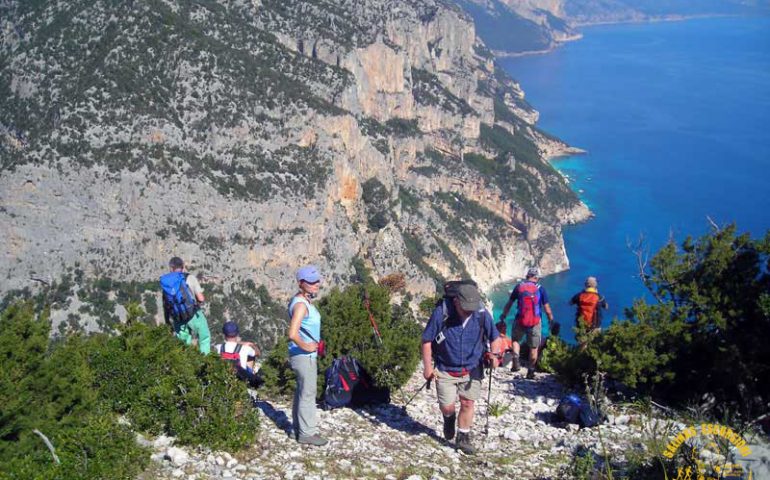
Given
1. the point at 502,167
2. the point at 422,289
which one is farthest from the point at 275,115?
the point at 502,167

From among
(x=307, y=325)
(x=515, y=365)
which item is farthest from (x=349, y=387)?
(x=515, y=365)

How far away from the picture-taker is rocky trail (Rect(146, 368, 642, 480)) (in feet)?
19.2

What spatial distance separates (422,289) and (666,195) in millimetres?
53131

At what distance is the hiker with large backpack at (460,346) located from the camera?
6.42 metres

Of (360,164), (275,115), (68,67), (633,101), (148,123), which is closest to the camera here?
(148,123)

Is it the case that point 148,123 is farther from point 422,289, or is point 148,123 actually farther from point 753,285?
A: point 753,285

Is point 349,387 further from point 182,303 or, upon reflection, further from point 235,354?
point 182,303

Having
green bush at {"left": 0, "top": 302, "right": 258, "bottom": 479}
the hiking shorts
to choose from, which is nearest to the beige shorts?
green bush at {"left": 0, "top": 302, "right": 258, "bottom": 479}

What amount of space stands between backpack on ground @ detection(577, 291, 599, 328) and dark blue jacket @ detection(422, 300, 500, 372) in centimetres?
353

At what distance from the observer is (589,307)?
959cm

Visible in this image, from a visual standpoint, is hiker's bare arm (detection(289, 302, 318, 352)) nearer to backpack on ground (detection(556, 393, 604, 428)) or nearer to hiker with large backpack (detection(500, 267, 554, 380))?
backpack on ground (detection(556, 393, 604, 428))

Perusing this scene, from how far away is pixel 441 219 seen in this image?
258 ft

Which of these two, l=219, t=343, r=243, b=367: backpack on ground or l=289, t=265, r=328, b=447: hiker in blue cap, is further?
l=219, t=343, r=243, b=367: backpack on ground

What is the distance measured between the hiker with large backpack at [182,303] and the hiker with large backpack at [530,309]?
412 cm
